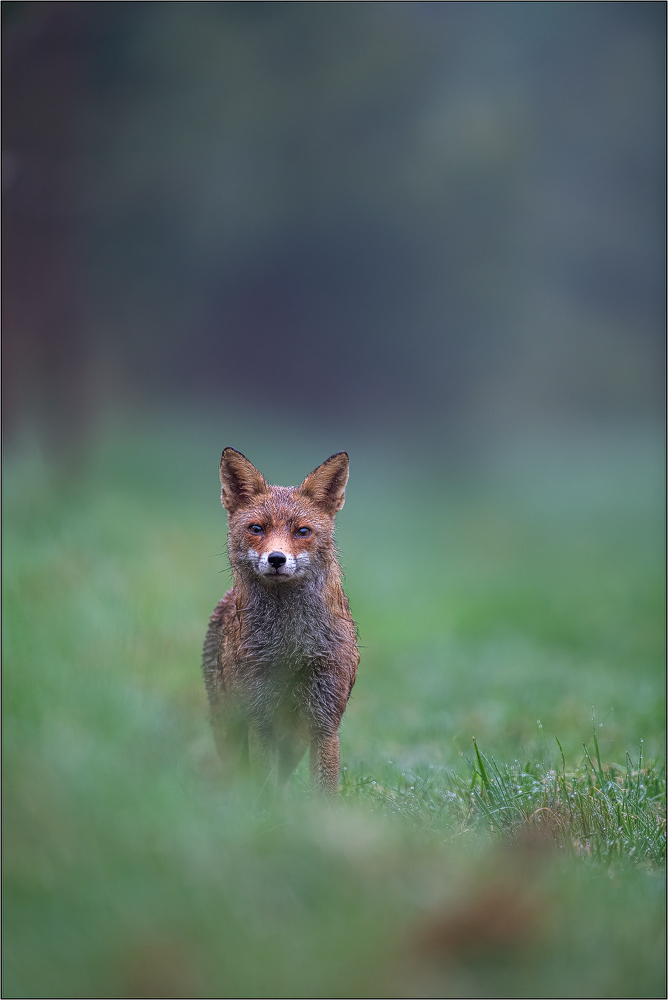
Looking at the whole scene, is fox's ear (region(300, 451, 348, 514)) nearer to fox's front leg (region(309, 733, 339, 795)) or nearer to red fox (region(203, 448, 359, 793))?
red fox (region(203, 448, 359, 793))

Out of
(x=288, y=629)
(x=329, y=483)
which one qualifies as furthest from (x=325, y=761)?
(x=329, y=483)

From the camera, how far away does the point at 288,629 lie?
13.4 feet

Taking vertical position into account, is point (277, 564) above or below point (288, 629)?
above

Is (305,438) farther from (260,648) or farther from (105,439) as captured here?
(260,648)

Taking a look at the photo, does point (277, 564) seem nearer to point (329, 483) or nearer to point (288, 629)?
point (288, 629)

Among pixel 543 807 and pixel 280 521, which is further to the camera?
pixel 280 521

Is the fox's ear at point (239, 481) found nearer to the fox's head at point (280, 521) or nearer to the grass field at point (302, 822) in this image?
the fox's head at point (280, 521)

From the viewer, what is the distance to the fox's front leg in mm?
3943

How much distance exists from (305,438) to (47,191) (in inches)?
346

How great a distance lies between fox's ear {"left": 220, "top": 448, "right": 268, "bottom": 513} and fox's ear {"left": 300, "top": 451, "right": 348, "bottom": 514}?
A: 0.24 meters

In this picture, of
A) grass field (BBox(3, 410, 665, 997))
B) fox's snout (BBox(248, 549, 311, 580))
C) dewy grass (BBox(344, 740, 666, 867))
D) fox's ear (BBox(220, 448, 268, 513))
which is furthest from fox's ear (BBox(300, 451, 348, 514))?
dewy grass (BBox(344, 740, 666, 867))

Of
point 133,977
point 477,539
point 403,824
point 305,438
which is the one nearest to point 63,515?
point 403,824

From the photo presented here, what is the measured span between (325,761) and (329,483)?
1364mm

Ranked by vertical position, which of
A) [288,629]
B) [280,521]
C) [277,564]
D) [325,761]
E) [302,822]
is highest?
[280,521]
